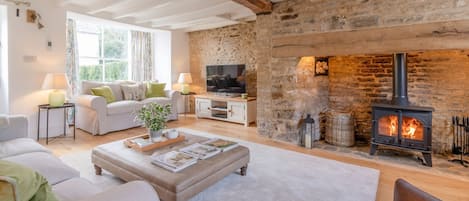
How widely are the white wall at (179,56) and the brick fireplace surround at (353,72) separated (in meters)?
3.16

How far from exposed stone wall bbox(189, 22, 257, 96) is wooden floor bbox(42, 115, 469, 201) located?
4.21 feet

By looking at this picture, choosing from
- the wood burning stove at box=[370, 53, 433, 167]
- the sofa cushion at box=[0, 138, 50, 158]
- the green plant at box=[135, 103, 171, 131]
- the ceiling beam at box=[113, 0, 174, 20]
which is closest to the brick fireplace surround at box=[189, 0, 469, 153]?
the wood burning stove at box=[370, 53, 433, 167]

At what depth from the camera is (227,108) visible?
584cm

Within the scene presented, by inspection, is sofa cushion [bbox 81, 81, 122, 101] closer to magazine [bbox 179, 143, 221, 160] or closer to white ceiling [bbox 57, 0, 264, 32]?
white ceiling [bbox 57, 0, 264, 32]

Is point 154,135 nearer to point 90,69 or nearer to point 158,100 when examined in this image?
point 158,100

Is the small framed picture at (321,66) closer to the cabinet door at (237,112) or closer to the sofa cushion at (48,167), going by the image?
the cabinet door at (237,112)

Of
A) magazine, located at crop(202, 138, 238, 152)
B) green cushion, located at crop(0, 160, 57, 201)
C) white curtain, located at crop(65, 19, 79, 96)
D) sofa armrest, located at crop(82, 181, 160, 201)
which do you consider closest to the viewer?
green cushion, located at crop(0, 160, 57, 201)

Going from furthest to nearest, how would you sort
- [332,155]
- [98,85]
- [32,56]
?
[98,85] → [32,56] → [332,155]

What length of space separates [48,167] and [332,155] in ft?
10.6

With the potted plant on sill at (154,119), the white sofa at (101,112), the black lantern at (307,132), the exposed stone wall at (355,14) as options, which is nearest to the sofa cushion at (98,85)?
the white sofa at (101,112)

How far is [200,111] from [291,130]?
9.23 feet

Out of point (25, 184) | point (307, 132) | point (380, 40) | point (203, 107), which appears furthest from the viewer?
point (203, 107)

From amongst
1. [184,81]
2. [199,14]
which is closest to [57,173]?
[199,14]

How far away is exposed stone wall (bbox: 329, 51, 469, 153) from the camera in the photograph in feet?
11.3
